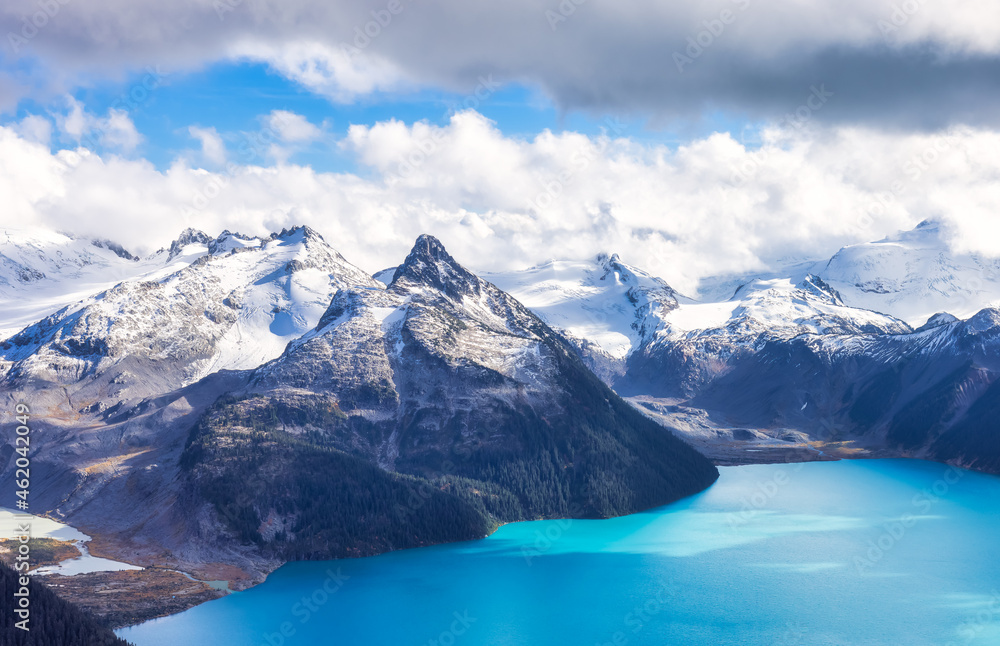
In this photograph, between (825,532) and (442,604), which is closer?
(442,604)

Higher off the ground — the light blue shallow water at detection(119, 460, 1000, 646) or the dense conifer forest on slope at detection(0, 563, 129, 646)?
the dense conifer forest on slope at detection(0, 563, 129, 646)

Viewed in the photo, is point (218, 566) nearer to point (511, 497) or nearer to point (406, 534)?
point (406, 534)

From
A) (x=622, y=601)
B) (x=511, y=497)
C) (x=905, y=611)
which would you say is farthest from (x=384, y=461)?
(x=905, y=611)

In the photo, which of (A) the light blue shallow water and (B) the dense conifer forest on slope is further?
(A) the light blue shallow water

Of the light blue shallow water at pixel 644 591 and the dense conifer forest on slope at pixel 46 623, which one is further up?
the dense conifer forest on slope at pixel 46 623

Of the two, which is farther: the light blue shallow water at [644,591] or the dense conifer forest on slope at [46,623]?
the light blue shallow water at [644,591]

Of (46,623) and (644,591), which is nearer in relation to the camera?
(46,623)

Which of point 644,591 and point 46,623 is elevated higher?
point 46,623

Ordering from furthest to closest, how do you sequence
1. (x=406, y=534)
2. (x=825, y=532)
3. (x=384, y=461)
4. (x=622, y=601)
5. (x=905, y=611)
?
(x=384, y=461) < (x=825, y=532) < (x=406, y=534) < (x=622, y=601) < (x=905, y=611)
